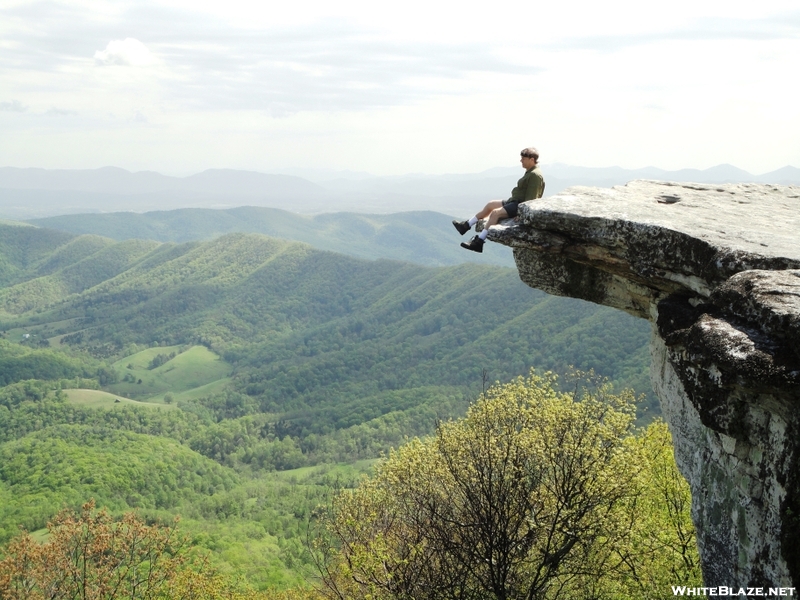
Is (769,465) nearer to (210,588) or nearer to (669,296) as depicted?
→ (669,296)

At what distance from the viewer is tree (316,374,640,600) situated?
18.1 m

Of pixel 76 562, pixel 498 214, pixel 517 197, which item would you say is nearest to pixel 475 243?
pixel 498 214

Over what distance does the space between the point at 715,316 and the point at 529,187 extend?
7.21m

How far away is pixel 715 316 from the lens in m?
9.55

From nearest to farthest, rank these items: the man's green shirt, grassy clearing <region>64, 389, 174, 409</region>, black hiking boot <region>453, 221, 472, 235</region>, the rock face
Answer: the rock face, the man's green shirt, black hiking boot <region>453, 221, 472, 235</region>, grassy clearing <region>64, 389, 174, 409</region>

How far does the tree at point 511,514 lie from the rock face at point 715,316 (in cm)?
619

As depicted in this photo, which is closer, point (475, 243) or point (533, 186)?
point (533, 186)

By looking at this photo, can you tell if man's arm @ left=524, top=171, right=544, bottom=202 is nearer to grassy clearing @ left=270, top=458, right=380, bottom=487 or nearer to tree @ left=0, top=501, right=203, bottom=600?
tree @ left=0, top=501, right=203, bottom=600

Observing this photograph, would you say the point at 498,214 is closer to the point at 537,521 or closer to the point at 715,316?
the point at 715,316

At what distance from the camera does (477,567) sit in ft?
59.8

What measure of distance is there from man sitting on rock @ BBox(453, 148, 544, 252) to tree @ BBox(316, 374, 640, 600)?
21.2 feet

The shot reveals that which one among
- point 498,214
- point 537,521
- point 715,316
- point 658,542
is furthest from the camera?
point 658,542

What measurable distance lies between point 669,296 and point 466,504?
9.35 metres

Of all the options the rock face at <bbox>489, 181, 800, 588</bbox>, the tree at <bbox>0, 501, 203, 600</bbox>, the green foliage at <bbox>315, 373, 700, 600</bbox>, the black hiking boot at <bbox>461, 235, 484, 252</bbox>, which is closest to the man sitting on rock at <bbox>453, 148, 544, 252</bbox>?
the black hiking boot at <bbox>461, 235, 484, 252</bbox>
